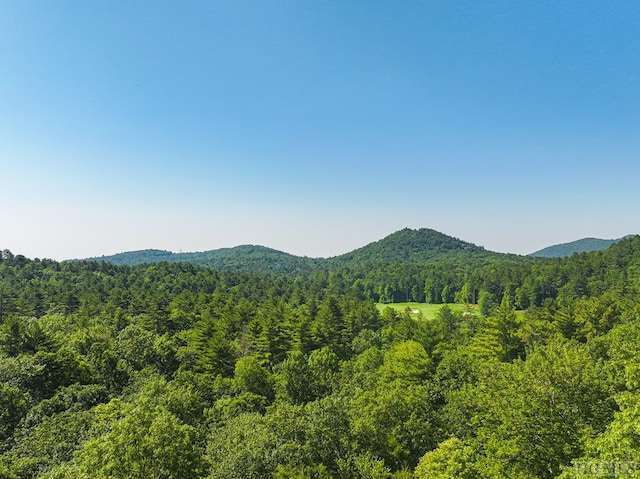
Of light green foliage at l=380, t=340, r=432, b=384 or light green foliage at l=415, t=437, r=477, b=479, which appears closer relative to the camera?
light green foliage at l=415, t=437, r=477, b=479

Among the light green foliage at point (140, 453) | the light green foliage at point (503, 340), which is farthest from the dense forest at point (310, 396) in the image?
the light green foliage at point (503, 340)

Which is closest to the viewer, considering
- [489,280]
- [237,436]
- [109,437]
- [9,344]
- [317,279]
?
[109,437]

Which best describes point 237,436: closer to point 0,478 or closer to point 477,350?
point 0,478

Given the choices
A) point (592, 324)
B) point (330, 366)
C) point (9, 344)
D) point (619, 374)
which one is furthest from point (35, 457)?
point (592, 324)

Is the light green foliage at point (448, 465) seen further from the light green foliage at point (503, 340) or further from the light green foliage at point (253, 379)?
the light green foliage at point (503, 340)

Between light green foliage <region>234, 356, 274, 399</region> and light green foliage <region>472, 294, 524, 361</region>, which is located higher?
light green foliage <region>472, 294, 524, 361</region>

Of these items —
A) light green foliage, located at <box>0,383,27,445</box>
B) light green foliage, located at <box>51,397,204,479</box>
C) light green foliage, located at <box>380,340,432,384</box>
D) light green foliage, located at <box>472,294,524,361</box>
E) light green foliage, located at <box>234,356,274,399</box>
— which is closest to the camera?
light green foliage, located at <box>51,397,204,479</box>

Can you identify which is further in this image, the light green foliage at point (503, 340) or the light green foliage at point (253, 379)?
the light green foliage at point (503, 340)

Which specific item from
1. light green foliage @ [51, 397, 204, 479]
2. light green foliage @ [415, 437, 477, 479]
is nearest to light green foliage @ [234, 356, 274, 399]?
light green foliage @ [51, 397, 204, 479]

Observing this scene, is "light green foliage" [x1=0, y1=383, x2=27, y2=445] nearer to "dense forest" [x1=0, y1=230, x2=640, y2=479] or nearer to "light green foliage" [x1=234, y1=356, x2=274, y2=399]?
"dense forest" [x1=0, y1=230, x2=640, y2=479]
